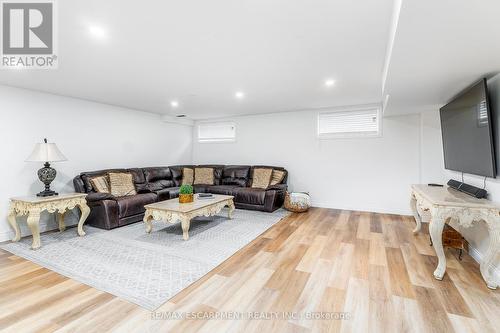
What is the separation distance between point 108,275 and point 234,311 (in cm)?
138

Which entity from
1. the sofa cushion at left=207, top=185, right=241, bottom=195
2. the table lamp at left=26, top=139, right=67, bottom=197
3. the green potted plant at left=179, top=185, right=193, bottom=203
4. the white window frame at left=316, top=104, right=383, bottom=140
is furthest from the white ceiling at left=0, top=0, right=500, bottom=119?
the sofa cushion at left=207, top=185, right=241, bottom=195

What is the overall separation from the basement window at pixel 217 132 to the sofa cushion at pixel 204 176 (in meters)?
1.05

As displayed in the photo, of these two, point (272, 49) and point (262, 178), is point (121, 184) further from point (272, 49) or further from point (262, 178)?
point (272, 49)

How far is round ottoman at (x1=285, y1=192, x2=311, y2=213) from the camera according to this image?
4.86m

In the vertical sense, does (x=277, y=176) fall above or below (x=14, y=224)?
above

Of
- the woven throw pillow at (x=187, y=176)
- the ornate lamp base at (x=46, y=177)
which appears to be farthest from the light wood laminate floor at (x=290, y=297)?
the woven throw pillow at (x=187, y=176)

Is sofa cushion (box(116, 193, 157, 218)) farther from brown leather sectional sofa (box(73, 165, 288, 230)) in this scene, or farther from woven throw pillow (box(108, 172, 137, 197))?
woven throw pillow (box(108, 172, 137, 197))

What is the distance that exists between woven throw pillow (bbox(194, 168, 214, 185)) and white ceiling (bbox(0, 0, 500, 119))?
2.53 m

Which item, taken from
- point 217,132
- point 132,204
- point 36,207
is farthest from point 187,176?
point 36,207

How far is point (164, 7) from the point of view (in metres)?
1.73

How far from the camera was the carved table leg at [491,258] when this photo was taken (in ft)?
6.86

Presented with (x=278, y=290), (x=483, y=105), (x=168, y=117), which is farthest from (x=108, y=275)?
(x=168, y=117)

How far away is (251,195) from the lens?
5020 millimetres

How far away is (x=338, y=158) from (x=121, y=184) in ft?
14.7
